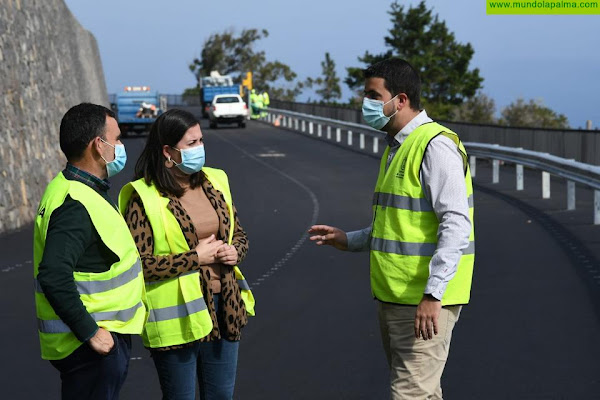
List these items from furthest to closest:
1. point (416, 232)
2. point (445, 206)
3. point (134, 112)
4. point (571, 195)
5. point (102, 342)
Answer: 1. point (134, 112)
2. point (571, 195)
3. point (416, 232)
4. point (445, 206)
5. point (102, 342)

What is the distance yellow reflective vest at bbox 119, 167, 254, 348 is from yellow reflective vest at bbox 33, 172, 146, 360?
0.52 meters

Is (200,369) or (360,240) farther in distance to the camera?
(360,240)

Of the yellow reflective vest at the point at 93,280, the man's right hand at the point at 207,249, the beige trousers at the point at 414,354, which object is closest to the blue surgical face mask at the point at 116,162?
the yellow reflective vest at the point at 93,280

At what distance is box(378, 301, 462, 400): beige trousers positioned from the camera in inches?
211

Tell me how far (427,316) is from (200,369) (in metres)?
1.21

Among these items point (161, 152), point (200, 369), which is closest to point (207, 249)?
point (161, 152)

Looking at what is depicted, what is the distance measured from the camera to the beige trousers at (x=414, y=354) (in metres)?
5.36

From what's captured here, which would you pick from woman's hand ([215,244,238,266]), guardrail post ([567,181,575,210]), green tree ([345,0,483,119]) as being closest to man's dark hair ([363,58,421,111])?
woman's hand ([215,244,238,266])

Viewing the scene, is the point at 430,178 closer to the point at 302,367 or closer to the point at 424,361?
the point at 424,361

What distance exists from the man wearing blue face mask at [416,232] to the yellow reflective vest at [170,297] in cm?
86

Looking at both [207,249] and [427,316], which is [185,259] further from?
[427,316]

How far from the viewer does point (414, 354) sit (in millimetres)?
5375

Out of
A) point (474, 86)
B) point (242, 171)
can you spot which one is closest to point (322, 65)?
point (474, 86)

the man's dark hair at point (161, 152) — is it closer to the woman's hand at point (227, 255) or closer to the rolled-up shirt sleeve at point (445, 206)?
the woman's hand at point (227, 255)
